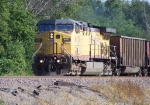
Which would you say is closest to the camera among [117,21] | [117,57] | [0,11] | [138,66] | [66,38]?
[66,38]

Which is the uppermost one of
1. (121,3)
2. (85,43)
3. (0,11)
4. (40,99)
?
(121,3)

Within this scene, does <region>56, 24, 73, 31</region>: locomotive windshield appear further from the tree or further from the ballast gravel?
the ballast gravel

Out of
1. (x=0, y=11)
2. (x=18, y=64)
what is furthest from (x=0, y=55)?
(x=0, y=11)

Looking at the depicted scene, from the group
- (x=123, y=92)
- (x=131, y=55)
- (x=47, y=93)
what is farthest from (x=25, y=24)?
(x=47, y=93)

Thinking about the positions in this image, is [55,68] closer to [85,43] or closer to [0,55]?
[85,43]

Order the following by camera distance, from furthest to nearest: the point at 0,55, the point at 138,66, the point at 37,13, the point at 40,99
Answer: the point at 37,13 < the point at 138,66 < the point at 0,55 < the point at 40,99

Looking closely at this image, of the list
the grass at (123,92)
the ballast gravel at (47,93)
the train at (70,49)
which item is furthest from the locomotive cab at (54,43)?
the ballast gravel at (47,93)

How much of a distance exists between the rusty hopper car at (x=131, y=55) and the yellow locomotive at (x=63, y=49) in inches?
172

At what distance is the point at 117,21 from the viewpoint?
213 feet

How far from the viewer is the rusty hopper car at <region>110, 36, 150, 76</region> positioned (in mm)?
30391

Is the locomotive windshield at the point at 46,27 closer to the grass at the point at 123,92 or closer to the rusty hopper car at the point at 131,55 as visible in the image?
the rusty hopper car at the point at 131,55

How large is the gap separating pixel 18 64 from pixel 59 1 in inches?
438

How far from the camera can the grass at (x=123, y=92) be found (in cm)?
1612

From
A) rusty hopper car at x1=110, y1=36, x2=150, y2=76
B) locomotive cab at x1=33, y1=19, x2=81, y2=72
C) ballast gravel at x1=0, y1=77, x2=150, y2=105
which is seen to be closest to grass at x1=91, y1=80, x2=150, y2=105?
ballast gravel at x1=0, y1=77, x2=150, y2=105
